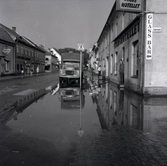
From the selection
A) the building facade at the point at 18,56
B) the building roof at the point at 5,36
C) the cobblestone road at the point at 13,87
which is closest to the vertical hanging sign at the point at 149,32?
the cobblestone road at the point at 13,87

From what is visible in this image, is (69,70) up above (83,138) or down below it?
above

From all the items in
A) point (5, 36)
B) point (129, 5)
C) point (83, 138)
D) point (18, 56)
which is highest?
point (5, 36)

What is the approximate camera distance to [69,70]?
772 inches

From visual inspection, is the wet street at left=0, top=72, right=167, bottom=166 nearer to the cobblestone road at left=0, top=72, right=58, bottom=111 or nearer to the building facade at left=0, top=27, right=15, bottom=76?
the cobblestone road at left=0, top=72, right=58, bottom=111

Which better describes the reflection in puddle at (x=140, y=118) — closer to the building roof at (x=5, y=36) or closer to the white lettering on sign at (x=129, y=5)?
the white lettering on sign at (x=129, y=5)

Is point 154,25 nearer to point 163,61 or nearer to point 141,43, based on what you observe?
point 141,43

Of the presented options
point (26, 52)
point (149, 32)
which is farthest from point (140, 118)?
point (26, 52)

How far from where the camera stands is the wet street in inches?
134

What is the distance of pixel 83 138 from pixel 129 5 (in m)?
8.68

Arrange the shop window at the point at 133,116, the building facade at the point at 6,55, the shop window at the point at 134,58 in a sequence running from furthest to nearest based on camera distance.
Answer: the building facade at the point at 6,55
the shop window at the point at 134,58
the shop window at the point at 133,116

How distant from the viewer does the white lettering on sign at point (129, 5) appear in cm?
1057

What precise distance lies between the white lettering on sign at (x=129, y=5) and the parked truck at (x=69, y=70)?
30.1 ft

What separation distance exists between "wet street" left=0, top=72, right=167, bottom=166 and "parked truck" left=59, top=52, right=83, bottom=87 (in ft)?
40.3

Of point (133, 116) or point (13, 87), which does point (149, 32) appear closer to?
point (133, 116)
